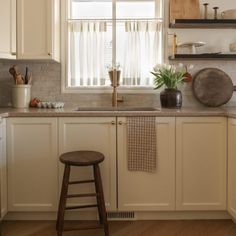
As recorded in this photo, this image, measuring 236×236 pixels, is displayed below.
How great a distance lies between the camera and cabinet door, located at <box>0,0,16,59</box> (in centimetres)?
283

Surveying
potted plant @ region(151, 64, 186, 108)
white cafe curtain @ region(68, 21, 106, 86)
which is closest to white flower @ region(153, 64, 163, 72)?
potted plant @ region(151, 64, 186, 108)

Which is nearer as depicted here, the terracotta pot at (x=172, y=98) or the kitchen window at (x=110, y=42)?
the terracotta pot at (x=172, y=98)

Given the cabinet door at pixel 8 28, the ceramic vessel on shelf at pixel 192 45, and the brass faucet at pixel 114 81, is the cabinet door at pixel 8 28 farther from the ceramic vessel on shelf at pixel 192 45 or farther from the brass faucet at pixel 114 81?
the ceramic vessel on shelf at pixel 192 45

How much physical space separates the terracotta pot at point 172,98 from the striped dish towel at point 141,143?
1.49 feet

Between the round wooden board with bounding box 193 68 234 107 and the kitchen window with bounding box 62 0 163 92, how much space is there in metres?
0.46

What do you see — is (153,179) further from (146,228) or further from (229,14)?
(229,14)

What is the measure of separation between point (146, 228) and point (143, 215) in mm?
179

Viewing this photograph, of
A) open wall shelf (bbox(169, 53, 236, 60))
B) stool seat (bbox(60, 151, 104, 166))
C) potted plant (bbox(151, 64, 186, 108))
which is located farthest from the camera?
open wall shelf (bbox(169, 53, 236, 60))

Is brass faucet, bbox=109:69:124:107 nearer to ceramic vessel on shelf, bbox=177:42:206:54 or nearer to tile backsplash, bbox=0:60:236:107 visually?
tile backsplash, bbox=0:60:236:107

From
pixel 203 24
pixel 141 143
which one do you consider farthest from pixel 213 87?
pixel 141 143

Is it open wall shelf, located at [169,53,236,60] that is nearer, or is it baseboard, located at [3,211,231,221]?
baseboard, located at [3,211,231,221]

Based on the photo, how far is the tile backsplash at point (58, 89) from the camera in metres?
3.36

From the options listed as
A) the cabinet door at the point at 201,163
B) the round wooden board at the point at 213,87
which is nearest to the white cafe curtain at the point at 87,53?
the round wooden board at the point at 213,87

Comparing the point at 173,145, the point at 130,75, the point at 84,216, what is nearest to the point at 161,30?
the point at 130,75
